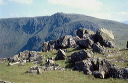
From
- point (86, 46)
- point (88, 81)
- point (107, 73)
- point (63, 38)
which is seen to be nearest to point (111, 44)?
point (86, 46)

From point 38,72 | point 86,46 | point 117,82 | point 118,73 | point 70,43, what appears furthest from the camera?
point 70,43

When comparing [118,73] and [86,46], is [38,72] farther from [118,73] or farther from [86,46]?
[86,46]

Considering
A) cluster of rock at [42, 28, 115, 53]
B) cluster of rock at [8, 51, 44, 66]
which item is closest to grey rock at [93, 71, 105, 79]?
cluster of rock at [42, 28, 115, 53]

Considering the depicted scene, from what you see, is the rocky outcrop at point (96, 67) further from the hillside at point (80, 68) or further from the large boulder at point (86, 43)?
the large boulder at point (86, 43)

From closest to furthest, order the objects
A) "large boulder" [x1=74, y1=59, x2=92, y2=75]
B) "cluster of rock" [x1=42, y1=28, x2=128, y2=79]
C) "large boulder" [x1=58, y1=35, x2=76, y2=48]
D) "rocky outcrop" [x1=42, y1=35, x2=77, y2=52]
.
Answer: "cluster of rock" [x1=42, y1=28, x2=128, y2=79], "large boulder" [x1=74, y1=59, x2=92, y2=75], "large boulder" [x1=58, y1=35, x2=76, y2=48], "rocky outcrop" [x1=42, y1=35, x2=77, y2=52]

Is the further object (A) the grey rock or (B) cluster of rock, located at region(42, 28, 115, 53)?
(B) cluster of rock, located at region(42, 28, 115, 53)

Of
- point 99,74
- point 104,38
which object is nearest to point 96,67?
point 99,74

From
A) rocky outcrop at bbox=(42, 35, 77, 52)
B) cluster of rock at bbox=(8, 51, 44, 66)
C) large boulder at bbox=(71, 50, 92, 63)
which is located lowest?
cluster of rock at bbox=(8, 51, 44, 66)

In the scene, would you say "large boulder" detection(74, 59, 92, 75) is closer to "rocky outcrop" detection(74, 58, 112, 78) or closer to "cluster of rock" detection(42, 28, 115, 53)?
"rocky outcrop" detection(74, 58, 112, 78)

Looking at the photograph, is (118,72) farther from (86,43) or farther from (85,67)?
(86,43)

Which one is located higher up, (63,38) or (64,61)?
(63,38)

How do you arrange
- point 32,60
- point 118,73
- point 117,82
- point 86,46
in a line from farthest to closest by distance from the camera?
point 86,46 < point 32,60 < point 118,73 < point 117,82

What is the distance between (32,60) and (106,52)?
78.2 ft

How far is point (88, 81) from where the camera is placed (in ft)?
128
